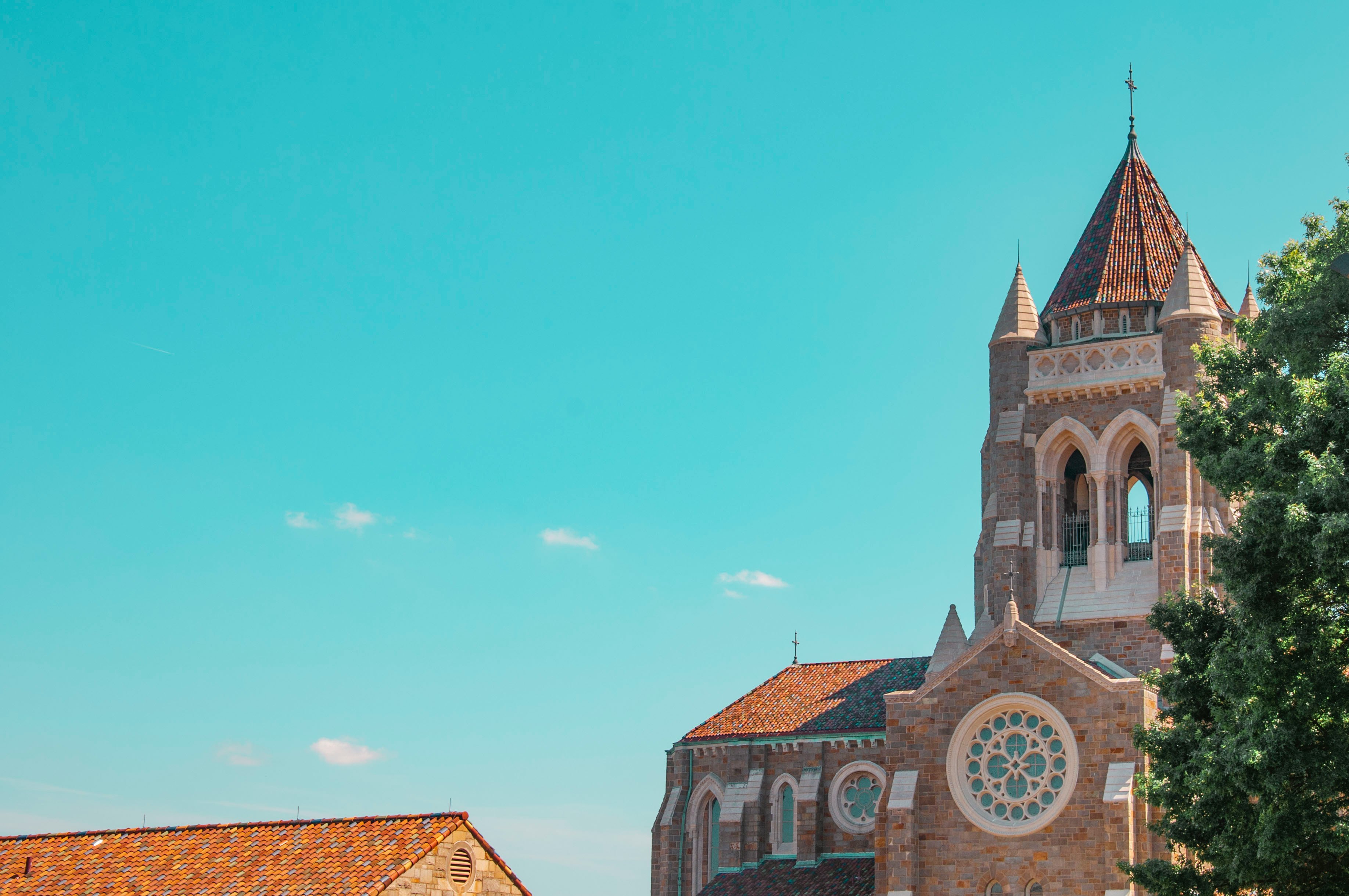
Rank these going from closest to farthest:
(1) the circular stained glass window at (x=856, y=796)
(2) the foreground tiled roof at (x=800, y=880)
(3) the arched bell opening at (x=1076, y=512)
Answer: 1. (2) the foreground tiled roof at (x=800, y=880)
2. (3) the arched bell opening at (x=1076, y=512)
3. (1) the circular stained glass window at (x=856, y=796)

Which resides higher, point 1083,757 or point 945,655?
point 945,655

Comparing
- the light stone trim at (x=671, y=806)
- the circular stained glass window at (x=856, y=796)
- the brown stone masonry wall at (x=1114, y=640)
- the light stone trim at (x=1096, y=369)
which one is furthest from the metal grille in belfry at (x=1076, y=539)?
the light stone trim at (x=671, y=806)

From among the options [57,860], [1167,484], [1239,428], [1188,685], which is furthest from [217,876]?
[1167,484]

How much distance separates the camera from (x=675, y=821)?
5212 cm

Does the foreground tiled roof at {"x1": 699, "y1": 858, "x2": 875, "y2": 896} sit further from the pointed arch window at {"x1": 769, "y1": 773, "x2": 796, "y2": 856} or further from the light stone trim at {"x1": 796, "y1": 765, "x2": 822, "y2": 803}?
the light stone trim at {"x1": 796, "y1": 765, "x2": 822, "y2": 803}

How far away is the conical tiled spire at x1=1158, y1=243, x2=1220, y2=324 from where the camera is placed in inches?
1850

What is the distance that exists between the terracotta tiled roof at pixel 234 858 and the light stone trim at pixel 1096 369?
977 inches

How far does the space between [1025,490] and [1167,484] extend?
14.6ft

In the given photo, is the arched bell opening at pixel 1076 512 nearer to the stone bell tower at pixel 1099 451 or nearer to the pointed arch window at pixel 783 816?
the stone bell tower at pixel 1099 451

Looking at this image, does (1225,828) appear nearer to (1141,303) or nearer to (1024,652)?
(1024,652)

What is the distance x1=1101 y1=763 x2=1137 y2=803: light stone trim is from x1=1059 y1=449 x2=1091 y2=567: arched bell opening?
9.98 metres

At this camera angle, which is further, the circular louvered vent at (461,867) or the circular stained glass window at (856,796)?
the circular stained glass window at (856,796)

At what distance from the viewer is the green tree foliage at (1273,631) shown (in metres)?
23.6

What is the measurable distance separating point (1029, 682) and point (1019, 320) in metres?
14.4
